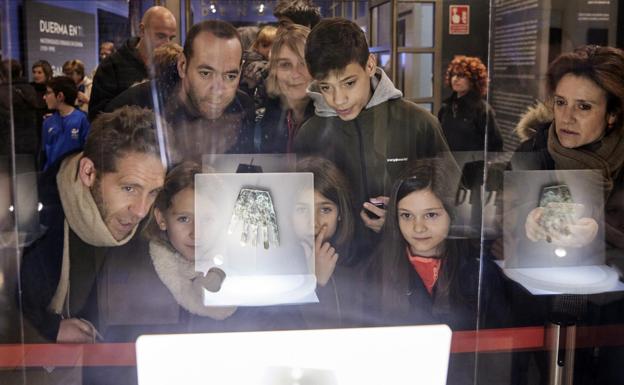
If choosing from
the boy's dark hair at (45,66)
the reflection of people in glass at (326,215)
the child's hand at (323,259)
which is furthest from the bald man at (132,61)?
the child's hand at (323,259)

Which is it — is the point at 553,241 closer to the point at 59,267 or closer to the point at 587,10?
the point at 587,10

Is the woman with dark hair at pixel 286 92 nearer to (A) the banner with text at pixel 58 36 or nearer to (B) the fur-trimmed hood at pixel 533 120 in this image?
(A) the banner with text at pixel 58 36

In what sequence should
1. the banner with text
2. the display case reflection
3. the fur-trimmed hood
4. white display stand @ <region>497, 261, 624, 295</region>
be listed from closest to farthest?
the banner with text, the display case reflection, the fur-trimmed hood, white display stand @ <region>497, 261, 624, 295</region>

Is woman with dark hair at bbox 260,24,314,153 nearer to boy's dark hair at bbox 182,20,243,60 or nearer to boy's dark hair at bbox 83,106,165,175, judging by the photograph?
boy's dark hair at bbox 182,20,243,60

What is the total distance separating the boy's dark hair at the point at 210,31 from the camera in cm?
256

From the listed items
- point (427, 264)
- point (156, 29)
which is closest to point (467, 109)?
point (427, 264)

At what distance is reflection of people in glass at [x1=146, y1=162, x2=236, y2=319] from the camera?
2650mm

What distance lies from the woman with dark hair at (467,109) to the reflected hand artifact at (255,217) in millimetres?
750

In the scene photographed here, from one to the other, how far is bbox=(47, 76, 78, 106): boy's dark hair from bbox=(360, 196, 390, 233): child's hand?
117cm

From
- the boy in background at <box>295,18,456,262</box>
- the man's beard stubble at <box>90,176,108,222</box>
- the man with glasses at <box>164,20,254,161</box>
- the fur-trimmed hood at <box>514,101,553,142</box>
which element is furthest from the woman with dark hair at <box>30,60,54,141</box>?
the fur-trimmed hood at <box>514,101,553,142</box>

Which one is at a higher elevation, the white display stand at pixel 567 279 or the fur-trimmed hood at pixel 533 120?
the fur-trimmed hood at pixel 533 120

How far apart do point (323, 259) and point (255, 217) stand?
0.32m

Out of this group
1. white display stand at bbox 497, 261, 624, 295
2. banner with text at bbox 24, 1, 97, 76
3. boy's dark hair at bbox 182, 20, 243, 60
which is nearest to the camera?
banner with text at bbox 24, 1, 97, 76

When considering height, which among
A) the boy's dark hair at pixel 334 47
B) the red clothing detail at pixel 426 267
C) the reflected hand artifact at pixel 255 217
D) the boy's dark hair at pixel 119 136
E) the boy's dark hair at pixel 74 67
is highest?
the boy's dark hair at pixel 334 47
